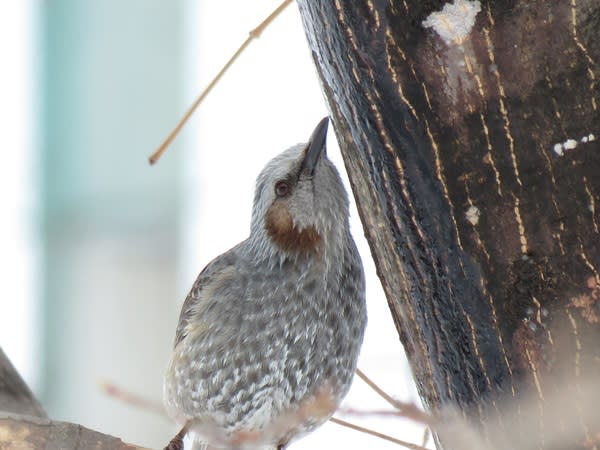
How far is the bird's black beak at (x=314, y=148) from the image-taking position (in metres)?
3.16

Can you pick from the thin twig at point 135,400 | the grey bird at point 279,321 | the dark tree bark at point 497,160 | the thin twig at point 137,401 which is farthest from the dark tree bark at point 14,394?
the dark tree bark at point 497,160

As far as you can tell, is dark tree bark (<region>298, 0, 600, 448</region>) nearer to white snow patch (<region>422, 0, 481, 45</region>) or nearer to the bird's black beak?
white snow patch (<region>422, 0, 481, 45</region>)

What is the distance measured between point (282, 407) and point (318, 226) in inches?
19.5

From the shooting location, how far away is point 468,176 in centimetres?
185

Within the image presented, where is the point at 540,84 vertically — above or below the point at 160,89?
below

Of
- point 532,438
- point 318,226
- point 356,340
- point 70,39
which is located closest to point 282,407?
point 356,340

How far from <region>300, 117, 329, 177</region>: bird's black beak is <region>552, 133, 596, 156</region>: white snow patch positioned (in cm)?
139

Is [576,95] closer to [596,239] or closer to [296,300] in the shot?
[596,239]

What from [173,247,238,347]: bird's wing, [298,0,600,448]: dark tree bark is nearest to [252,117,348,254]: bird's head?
[173,247,238,347]: bird's wing

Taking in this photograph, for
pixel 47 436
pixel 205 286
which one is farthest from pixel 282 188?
pixel 47 436

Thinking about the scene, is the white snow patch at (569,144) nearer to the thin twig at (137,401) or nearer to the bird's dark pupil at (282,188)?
the thin twig at (137,401)

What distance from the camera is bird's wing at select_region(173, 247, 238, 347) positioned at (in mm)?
3410

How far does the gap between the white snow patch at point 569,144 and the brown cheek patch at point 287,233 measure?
1500 mm

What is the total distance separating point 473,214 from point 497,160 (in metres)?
0.10
